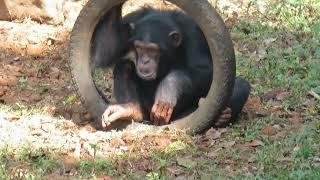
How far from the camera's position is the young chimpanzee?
564 centimetres

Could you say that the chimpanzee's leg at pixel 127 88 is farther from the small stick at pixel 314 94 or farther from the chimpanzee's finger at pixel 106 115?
the small stick at pixel 314 94

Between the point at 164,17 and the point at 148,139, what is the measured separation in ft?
3.81

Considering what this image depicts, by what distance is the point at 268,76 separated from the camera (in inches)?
280

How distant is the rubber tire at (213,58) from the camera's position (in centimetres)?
528

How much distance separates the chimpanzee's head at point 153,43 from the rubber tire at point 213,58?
31 cm

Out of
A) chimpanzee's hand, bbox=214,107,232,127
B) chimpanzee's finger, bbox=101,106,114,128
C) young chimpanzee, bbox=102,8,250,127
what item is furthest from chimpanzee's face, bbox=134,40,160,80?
chimpanzee's hand, bbox=214,107,232,127

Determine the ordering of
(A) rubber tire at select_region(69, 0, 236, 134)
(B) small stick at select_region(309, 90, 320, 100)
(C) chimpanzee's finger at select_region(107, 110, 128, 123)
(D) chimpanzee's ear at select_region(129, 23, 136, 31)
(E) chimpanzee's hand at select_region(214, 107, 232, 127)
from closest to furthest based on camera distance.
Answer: (A) rubber tire at select_region(69, 0, 236, 134)
(E) chimpanzee's hand at select_region(214, 107, 232, 127)
(C) chimpanzee's finger at select_region(107, 110, 128, 123)
(D) chimpanzee's ear at select_region(129, 23, 136, 31)
(B) small stick at select_region(309, 90, 320, 100)

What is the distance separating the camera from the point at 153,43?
223 inches

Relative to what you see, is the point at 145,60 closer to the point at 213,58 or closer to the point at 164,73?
the point at 164,73

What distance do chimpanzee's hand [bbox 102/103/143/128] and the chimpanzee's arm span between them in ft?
0.71

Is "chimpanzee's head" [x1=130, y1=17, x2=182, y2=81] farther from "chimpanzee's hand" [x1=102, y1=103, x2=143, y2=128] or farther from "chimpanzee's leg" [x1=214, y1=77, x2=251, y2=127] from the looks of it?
"chimpanzee's leg" [x1=214, y1=77, x2=251, y2=127]

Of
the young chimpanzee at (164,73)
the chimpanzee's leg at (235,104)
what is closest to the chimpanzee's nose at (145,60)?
the young chimpanzee at (164,73)

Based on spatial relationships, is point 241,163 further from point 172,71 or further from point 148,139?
point 172,71

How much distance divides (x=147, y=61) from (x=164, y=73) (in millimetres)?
193
